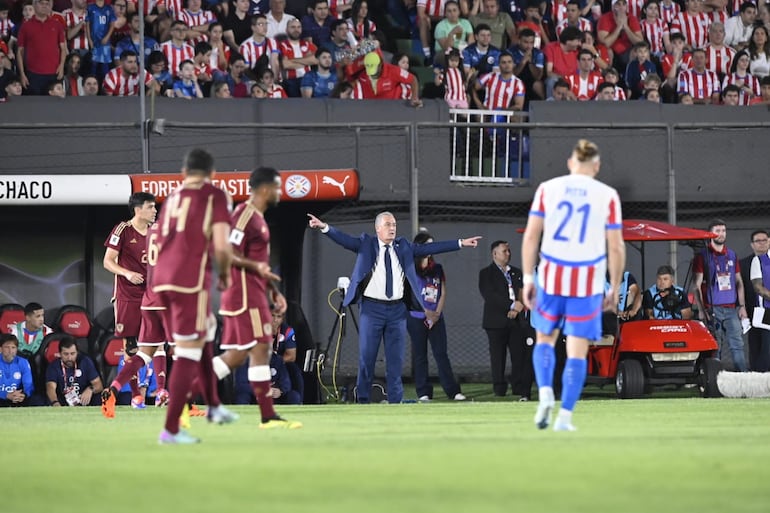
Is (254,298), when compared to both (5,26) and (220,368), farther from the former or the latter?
(5,26)

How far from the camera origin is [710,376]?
16.4 metres

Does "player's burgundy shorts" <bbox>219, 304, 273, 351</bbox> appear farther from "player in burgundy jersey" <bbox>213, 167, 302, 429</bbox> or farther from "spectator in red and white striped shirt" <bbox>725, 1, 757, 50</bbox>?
"spectator in red and white striped shirt" <bbox>725, 1, 757, 50</bbox>

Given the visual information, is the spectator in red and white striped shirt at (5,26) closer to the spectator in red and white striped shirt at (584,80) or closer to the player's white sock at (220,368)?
the spectator in red and white striped shirt at (584,80)

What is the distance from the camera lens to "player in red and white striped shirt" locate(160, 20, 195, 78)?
2030 centimetres

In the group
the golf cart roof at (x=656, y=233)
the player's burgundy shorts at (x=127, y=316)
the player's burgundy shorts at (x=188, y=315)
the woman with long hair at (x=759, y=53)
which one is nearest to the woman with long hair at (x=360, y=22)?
the woman with long hair at (x=759, y=53)

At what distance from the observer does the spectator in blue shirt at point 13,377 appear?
1627 centimetres

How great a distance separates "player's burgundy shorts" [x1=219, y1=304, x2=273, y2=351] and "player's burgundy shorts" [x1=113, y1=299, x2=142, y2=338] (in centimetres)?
→ 387

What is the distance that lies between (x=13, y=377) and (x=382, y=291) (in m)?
4.48

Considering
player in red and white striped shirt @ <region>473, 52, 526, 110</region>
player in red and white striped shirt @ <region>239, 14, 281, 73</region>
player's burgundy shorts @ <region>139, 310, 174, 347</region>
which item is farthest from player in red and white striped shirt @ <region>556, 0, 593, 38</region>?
player's burgundy shorts @ <region>139, 310, 174, 347</region>

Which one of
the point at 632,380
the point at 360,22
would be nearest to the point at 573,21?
the point at 360,22

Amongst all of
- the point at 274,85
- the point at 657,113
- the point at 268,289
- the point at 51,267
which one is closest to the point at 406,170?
the point at 274,85

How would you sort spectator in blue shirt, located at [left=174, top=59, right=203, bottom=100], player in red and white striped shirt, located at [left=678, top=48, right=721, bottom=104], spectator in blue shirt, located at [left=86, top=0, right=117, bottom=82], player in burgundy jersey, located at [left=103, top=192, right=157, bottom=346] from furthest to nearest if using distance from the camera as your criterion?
1. player in red and white striped shirt, located at [left=678, top=48, right=721, bottom=104]
2. spectator in blue shirt, located at [left=86, top=0, right=117, bottom=82]
3. spectator in blue shirt, located at [left=174, top=59, right=203, bottom=100]
4. player in burgundy jersey, located at [left=103, top=192, right=157, bottom=346]

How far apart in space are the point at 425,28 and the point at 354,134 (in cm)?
363

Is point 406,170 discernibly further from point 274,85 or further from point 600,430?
point 600,430
